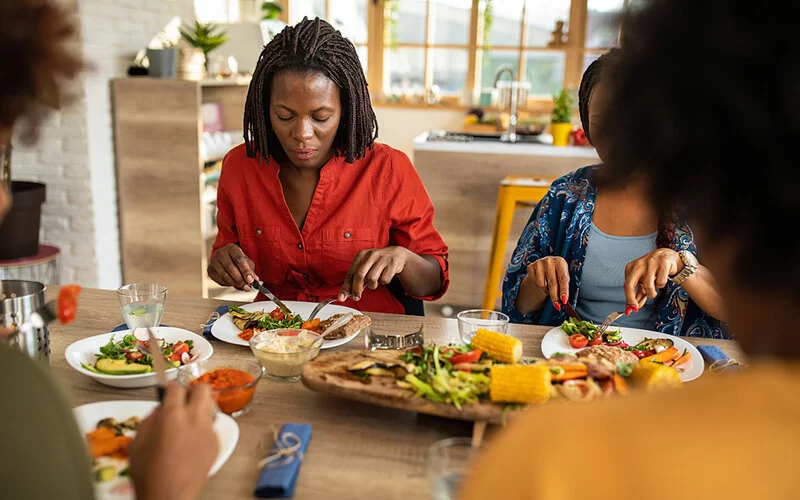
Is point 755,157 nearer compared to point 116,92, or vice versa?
point 755,157

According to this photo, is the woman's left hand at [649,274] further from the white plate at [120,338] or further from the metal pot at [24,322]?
the metal pot at [24,322]

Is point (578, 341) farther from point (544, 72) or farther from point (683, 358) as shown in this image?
point (544, 72)

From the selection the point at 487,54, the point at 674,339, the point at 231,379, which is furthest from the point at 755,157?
the point at 487,54

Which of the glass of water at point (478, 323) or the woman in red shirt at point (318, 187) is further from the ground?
the woman in red shirt at point (318, 187)

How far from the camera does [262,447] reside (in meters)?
1.13

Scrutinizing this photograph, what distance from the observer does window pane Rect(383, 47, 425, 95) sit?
23.8ft

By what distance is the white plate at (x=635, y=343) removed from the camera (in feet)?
4.73

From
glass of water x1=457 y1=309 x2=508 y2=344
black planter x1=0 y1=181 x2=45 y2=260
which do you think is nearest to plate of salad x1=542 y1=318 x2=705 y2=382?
glass of water x1=457 y1=309 x2=508 y2=344

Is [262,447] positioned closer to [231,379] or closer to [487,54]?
[231,379]

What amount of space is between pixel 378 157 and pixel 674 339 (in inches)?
40.2

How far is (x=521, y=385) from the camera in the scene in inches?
45.5

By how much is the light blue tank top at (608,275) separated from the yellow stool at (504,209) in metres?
1.81

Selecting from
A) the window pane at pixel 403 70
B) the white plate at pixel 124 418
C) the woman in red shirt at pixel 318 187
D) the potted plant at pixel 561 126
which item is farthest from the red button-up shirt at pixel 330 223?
the window pane at pixel 403 70

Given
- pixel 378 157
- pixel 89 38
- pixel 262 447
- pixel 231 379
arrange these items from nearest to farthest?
pixel 262 447, pixel 231 379, pixel 378 157, pixel 89 38
